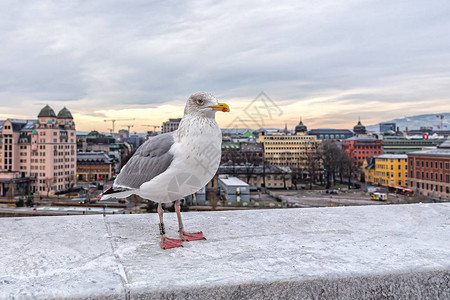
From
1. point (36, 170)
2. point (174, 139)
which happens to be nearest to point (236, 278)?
point (174, 139)

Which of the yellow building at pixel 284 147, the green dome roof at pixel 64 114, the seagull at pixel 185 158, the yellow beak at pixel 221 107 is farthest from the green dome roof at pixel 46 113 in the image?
the yellow beak at pixel 221 107

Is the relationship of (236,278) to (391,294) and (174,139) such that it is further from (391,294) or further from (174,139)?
(174,139)

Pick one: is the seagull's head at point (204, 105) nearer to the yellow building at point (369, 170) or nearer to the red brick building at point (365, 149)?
the yellow building at point (369, 170)

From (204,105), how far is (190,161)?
1.34 ft

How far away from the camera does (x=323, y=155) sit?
5644 cm

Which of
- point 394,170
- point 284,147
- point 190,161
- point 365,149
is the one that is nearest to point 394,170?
point 394,170

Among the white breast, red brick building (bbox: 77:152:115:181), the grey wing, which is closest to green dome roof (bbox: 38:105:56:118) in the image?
red brick building (bbox: 77:152:115:181)

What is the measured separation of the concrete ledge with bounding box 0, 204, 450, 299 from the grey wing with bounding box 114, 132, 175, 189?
0.41m

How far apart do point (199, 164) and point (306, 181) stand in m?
55.9

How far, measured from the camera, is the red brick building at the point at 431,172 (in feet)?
124

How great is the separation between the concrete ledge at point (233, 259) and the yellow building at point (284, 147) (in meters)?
61.3

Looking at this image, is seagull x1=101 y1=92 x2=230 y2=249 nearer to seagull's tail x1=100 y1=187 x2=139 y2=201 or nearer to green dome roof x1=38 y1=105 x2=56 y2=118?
seagull's tail x1=100 y1=187 x2=139 y2=201

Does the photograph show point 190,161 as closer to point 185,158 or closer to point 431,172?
point 185,158

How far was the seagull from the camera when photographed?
254cm
